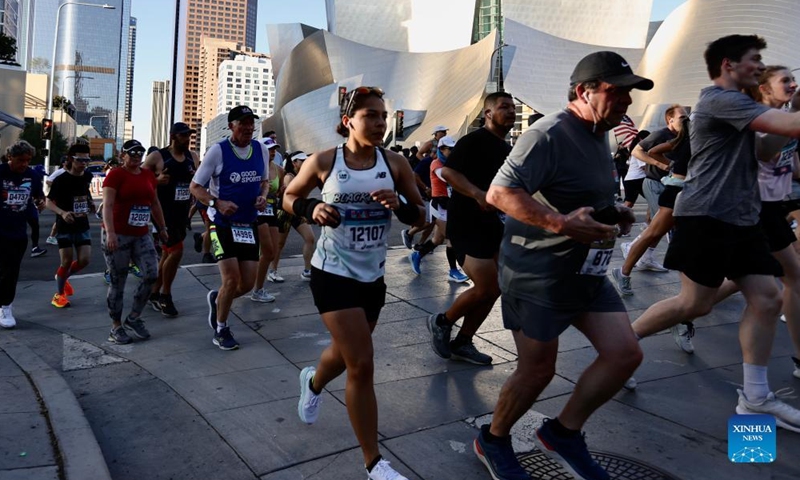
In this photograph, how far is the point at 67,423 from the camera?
3.71m

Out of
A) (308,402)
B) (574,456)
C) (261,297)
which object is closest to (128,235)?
(261,297)

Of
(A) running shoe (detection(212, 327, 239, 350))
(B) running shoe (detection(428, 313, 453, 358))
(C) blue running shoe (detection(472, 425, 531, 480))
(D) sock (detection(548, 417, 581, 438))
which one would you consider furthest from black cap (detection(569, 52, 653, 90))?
(A) running shoe (detection(212, 327, 239, 350))

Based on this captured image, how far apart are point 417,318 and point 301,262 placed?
155 inches

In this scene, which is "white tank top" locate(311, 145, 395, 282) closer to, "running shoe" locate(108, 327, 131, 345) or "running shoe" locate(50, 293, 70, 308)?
"running shoe" locate(108, 327, 131, 345)

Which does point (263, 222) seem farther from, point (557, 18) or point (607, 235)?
point (557, 18)

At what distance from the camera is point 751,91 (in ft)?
13.1

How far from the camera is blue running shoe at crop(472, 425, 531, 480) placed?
118 inches

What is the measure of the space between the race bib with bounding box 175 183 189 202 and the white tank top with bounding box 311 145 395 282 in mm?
4446

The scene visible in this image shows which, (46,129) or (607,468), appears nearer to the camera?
(607,468)

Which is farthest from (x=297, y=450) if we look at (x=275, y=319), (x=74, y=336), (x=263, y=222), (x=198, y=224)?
(x=198, y=224)

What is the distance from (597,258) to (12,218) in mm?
5687

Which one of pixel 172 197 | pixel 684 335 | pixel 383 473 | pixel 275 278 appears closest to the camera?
pixel 383 473

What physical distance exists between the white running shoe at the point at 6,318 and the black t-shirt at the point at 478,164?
426 cm

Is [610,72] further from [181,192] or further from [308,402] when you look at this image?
[181,192]
